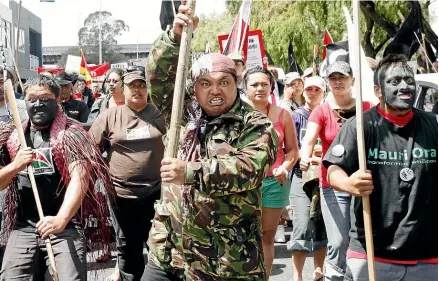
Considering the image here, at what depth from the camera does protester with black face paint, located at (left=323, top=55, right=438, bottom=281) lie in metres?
3.65

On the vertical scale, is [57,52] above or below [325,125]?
above

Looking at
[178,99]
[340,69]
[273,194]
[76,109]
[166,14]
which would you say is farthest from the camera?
[76,109]

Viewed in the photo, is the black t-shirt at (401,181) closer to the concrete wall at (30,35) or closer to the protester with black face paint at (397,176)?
the protester with black face paint at (397,176)

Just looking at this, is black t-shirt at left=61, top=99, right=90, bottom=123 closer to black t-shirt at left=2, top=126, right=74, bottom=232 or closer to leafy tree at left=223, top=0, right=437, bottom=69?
black t-shirt at left=2, top=126, right=74, bottom=232

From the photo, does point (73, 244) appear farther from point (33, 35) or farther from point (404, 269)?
point (33, 35)

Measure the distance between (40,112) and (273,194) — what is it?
221 centimetres

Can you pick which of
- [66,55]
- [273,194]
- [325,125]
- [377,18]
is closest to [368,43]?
[377,18]

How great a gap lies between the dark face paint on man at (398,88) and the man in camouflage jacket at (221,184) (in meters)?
0.67

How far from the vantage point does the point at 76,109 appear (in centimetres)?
881

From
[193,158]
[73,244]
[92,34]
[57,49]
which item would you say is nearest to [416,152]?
[193,158]

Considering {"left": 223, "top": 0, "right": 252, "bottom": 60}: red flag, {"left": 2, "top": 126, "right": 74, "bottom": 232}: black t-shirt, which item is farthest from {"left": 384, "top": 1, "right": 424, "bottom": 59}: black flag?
{"left": 2, "top": 126, "right": 74, "bottom": 232}: black t-shirt

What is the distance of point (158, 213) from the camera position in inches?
155

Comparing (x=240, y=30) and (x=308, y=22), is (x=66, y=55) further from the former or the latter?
(x=240, y=30)

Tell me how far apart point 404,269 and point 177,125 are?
140cm
